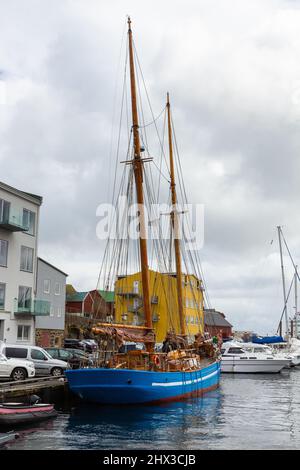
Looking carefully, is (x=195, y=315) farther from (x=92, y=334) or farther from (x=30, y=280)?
(x=92, y=334)

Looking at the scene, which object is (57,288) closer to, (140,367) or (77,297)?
(140,367)

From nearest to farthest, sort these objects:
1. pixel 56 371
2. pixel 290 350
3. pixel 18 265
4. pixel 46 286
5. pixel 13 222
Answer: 1. pixel 56 371
2. pixel 13 222
3. pixel 18 265
4. pixel 46 286
5. pixel 290 350

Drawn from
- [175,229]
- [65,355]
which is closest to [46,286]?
[175,229]

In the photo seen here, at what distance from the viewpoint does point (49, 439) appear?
774 inches

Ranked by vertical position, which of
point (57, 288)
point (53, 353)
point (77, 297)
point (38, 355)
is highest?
point (77, 297)

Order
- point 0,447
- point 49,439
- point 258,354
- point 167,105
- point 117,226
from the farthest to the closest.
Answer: point 258,354, point 167,105, point 117,226, point 49,439, point 0,447

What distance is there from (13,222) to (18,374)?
20.2 m

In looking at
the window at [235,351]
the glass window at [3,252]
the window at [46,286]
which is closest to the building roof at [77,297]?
the window at [46,286]

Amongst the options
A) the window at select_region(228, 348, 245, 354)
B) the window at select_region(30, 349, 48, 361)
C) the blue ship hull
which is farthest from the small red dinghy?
the window at select_region(228, 348, 245, 354)

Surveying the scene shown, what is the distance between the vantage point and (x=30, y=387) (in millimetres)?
25953

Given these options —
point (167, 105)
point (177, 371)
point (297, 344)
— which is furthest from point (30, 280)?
point (297, 344)

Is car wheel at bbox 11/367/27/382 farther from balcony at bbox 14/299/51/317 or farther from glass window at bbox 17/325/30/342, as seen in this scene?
glass window at bbox 17/325/30/342

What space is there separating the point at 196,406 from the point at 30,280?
25539 millimetres

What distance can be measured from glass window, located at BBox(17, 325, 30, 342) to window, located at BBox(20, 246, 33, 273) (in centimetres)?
514
